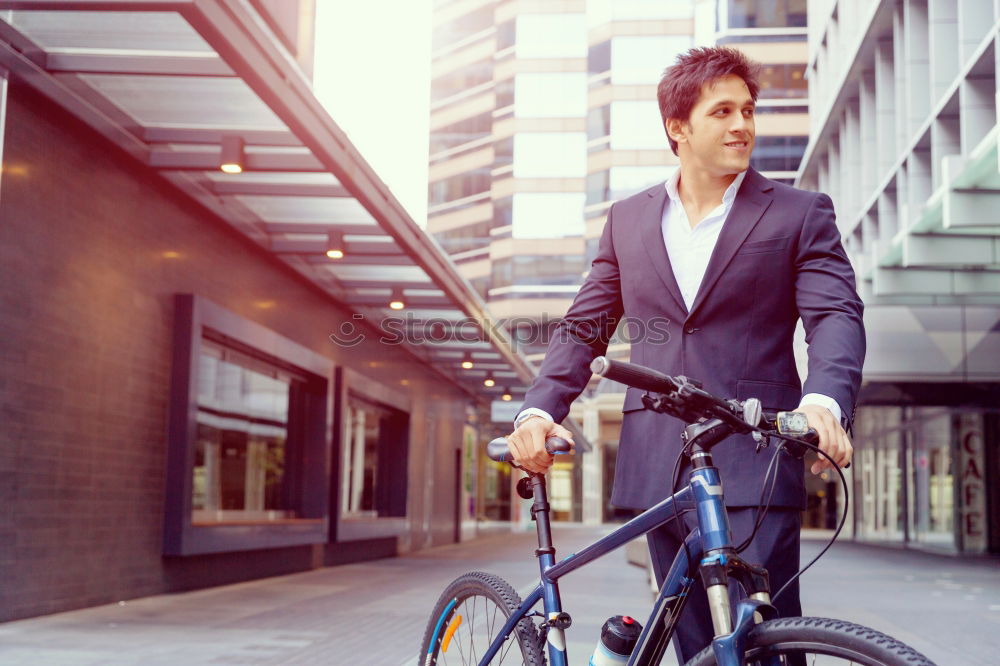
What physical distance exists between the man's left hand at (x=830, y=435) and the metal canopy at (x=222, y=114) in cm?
549

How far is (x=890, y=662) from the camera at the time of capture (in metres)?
1.73

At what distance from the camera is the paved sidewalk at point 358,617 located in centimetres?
723

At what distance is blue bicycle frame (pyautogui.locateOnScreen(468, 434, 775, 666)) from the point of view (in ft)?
6.47

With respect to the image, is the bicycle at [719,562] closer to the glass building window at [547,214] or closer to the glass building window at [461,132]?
the glass building window at [547,214]

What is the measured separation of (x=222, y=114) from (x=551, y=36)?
2048 inches

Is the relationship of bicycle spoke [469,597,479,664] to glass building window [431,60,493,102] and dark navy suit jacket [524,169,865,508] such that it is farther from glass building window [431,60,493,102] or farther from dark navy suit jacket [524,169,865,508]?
glass building window [431,60,493,102]

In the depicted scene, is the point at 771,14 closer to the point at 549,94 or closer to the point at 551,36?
the point at 551,36

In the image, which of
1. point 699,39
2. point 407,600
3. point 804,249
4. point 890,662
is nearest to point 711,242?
point 804,249

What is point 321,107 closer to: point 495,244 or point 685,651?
point 685,651

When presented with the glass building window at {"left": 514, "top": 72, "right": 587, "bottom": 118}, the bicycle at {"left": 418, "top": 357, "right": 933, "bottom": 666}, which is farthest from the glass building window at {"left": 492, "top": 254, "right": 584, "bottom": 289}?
the bicycle at {"left": 418, "top": 357, "right": 933, "bottom": 666}

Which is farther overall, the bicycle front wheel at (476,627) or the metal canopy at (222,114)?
the metal canopy at (222,114)

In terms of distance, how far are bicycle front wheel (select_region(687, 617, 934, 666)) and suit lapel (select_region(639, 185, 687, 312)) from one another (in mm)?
864

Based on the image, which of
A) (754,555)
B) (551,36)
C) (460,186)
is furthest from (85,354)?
(460,186)

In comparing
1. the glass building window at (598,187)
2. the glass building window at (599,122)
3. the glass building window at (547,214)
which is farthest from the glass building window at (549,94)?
the glass building window at (547,214)
